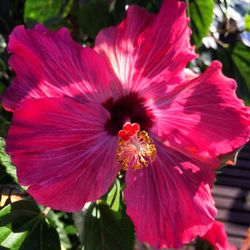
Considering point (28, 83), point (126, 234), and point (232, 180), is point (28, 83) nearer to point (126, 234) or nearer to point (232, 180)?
point (126, 234)

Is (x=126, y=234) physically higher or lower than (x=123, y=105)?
lower

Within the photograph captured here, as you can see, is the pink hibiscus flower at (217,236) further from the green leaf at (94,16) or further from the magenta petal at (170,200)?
the green leaf at (94,16)

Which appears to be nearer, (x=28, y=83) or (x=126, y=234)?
(x=28, y=83)

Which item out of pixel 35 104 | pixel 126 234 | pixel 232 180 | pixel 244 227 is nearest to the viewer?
pixel 35 104

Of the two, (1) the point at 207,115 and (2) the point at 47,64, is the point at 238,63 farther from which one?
(2) the point at 47,64

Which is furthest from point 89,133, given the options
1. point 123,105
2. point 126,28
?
point 126,28

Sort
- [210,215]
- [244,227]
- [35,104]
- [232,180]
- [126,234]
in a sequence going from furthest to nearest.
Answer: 1. [232,180]
2. [244,227]
3. [126,234]
4. [210,215]
5. [35,104]

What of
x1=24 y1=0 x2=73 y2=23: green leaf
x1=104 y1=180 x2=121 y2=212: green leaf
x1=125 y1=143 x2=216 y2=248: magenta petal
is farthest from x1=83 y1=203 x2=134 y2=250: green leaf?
x1=24 y1=0 x2=73 y2=23: green leaf

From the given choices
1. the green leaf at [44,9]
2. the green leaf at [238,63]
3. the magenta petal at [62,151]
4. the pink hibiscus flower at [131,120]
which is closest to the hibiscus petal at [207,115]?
the pink hibiscus flower at [131,120]

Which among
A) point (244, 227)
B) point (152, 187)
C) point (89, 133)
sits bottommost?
point (244, 227)
